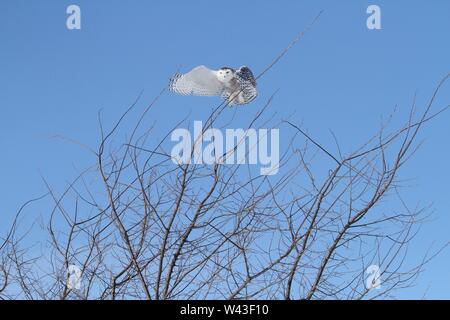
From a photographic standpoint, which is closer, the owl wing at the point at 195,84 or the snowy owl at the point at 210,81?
the snowy owl at the point at 210,81

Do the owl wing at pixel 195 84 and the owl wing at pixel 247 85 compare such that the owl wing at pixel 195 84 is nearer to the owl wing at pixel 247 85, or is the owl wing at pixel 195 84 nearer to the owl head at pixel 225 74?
the owl head at pixel 225 74

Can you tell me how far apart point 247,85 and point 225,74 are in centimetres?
28

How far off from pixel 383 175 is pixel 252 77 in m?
0.89

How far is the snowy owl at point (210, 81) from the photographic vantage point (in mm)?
3586

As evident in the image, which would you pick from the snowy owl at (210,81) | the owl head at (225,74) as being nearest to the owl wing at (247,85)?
the snowy owl at (210,81)

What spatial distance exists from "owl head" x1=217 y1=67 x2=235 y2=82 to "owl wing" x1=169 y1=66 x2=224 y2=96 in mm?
24

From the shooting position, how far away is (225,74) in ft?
12.2

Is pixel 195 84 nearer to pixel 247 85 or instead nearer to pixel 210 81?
pixel 210 81
